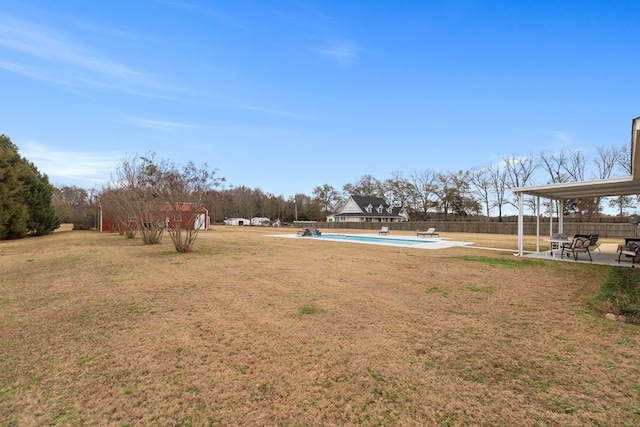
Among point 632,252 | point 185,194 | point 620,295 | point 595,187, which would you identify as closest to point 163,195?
point 185,194

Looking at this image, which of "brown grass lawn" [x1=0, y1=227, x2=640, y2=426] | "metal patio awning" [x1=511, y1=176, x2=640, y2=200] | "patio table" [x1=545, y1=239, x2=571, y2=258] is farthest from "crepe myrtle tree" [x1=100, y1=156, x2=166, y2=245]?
"patio table" [x1=545, y1=239, x2=571, y2=258]

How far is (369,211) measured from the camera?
178 feet

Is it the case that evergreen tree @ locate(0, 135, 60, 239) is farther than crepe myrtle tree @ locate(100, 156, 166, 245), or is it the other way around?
evergreen tree @ locate(0, 135, 60, 239)

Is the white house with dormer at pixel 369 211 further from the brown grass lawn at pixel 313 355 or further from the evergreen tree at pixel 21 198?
the brown grass lawn at pixel 313 355

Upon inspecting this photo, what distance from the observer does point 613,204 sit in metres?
32.1

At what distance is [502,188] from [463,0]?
111ft

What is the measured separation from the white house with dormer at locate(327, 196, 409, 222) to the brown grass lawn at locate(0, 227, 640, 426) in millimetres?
46908

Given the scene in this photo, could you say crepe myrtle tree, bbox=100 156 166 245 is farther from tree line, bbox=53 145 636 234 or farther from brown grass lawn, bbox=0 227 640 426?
brown grass lawn, bbox=0 227 640 426

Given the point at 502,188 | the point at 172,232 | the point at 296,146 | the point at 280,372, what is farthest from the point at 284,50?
the point at 502,188

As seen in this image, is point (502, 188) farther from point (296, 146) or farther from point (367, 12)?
point (367, 12)

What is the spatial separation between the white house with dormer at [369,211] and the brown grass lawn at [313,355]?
1847 inches

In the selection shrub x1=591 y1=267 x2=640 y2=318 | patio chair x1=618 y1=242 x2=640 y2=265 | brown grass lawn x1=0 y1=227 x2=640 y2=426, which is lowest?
brown grass lawn x1=0 y1=227 x2=640 y2=426

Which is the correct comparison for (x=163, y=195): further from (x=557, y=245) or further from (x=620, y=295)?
(x=557, y=245)

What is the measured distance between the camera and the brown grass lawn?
234 centimetres
